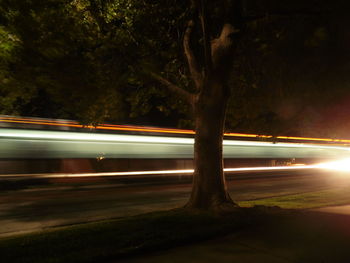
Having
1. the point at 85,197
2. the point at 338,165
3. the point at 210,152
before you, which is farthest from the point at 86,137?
the point at 338,165

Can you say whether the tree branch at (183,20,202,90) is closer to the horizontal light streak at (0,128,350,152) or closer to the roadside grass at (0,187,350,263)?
the roadside grass at (0,187,350,263)

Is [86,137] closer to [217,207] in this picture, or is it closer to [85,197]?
[85,197]

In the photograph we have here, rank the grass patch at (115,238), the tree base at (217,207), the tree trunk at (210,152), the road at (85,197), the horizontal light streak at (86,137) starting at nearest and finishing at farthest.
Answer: the grass patch at (115,238) → the tree base at (217,207) → the tree trunk at (210,152) → the road at (85,197) → the horizontal light streak at (86,137)

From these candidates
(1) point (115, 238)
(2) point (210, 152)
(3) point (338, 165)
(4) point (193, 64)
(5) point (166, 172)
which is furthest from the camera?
(3) point (338, 165)

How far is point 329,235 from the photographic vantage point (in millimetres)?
6844

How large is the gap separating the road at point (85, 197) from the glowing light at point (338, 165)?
49.0 ft

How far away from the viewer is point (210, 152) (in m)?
9.18

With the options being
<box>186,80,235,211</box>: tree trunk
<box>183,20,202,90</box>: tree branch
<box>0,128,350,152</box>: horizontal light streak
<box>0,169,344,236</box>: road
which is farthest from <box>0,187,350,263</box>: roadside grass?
<box>0,128,350,152</box>: horizontal light streak

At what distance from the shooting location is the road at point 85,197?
10.4 m

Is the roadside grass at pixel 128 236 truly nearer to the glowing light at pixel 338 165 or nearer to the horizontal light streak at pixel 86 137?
the horizontal light streak at pixel 86 137

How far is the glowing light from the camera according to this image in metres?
31.2

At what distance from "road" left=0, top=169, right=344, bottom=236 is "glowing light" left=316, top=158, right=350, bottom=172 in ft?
49.0

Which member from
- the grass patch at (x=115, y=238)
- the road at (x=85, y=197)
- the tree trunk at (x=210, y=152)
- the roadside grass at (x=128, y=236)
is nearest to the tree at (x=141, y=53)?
the tree trunk at (x=210, y=152)

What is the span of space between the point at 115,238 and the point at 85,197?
8416 mm
